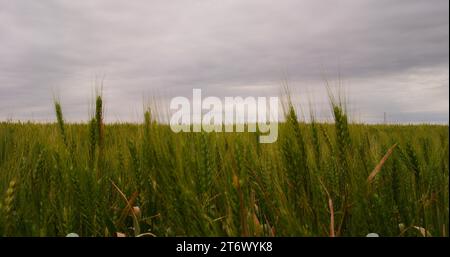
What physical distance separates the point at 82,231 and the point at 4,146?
1777 mm

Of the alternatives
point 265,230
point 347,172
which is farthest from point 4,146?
point 347,172

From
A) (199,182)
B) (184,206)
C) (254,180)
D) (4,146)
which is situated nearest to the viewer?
(184,206)

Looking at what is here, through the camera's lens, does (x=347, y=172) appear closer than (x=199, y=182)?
No

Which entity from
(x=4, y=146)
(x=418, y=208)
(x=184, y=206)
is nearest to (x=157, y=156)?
(x=184, y=206)

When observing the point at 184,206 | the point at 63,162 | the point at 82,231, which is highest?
the point at 63,162

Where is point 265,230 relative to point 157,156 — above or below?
below

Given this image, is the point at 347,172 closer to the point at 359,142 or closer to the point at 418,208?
the point at 418,208

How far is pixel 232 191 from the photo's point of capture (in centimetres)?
161

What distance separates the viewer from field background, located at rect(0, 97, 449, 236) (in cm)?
170

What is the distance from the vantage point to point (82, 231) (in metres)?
1.99

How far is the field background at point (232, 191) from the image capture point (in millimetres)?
1703

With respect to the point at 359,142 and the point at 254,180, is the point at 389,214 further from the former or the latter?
the point at 359,142
